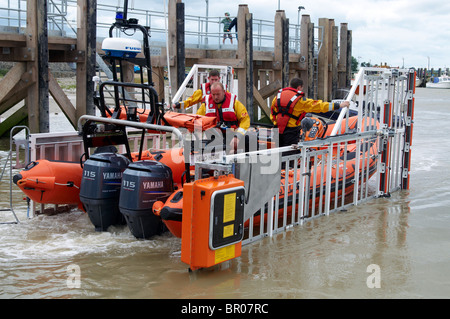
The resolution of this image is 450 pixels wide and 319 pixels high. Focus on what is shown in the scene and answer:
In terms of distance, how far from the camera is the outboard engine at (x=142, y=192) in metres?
4.13

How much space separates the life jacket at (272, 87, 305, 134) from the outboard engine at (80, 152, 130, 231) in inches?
70.2

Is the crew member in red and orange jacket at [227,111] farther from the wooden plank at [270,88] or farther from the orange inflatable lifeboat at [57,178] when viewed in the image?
the wooden plank at [270,88]

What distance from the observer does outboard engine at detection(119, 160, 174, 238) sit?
163 inches

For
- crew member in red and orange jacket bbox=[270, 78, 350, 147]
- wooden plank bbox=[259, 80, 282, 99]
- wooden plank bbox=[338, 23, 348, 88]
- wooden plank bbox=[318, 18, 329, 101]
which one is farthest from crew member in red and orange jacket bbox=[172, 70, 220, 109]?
wooden plank bbox=[338, 23, 348, 88]

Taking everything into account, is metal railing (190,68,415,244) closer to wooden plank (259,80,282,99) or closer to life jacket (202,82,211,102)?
life jacket (202,82,211,102)

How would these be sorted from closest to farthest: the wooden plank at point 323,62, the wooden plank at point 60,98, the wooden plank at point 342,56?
the wooden plank at point 60,98
the wooden plank at point 323,62
the wooden plank at point 342,56

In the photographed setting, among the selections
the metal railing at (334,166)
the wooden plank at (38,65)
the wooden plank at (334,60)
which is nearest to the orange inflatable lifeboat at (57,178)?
the metal railing at (334,166)

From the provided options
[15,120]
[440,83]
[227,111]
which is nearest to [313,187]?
[227,111]

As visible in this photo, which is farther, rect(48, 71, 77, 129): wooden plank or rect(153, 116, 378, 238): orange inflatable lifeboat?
rect(48, 71, 77, 129): wooden plank

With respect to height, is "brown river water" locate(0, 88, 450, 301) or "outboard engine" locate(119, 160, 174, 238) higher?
"outboard engine" locate(119, 160, 174, 238)

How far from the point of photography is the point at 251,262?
155 inches

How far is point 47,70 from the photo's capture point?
8008mm

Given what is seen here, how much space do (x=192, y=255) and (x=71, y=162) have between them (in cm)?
186
